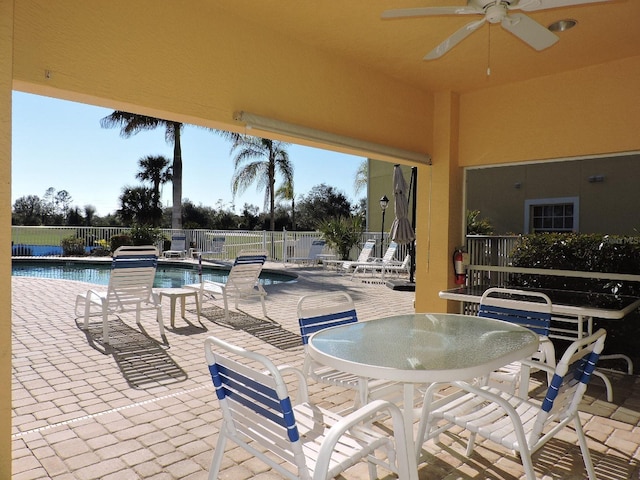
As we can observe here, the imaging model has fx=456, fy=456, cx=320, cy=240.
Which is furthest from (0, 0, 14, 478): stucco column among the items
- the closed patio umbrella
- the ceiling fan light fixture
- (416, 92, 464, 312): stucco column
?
the closed patio umbrella

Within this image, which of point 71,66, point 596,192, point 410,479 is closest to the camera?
point 410,479

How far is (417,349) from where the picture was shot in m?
2.29

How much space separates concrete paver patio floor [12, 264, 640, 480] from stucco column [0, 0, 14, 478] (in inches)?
19.1

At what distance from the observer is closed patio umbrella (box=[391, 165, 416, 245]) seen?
352 inches

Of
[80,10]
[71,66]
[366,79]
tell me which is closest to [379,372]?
[71,66]

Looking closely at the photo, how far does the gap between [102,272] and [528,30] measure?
13.4 meters

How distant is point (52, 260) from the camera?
49.7 ft

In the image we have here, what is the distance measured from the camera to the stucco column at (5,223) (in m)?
2.10

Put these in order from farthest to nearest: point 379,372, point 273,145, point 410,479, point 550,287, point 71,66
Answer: point 273,145 → point 550,287 → point 71,66 → point 379,372 → point 410,479

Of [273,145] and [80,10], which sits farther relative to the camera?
[273,145]

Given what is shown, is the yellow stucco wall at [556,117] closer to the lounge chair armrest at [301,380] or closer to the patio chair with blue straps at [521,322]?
the patio chair with blue straps at [521,322]

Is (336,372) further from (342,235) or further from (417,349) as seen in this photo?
(342,235)

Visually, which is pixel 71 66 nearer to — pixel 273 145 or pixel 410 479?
pixel 410 479

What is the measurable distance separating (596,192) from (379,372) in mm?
8295
